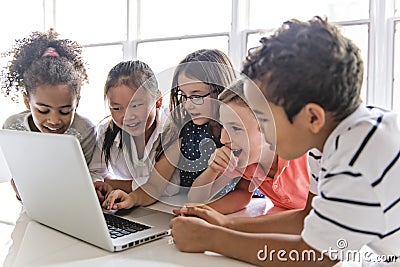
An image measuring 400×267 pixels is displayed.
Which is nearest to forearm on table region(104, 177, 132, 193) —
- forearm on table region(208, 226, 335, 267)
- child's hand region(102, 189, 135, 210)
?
child's hand region(102, 189, 135, 210)

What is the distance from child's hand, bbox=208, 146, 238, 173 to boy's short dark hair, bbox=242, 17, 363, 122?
1.36 feet

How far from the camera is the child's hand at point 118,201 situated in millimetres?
1084

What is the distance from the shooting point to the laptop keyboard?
3.01 feet

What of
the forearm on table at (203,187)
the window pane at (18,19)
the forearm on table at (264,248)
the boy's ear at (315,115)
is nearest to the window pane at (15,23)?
the window pane at (18,19)

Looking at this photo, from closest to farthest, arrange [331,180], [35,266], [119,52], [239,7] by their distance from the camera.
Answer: [331,180], [35,266], [239,7], [119,52]

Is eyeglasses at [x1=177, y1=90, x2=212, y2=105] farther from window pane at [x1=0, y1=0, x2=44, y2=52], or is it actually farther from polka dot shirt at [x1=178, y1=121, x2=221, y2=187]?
window pane at [x1=0, y1=0, x2=44, y2=52]

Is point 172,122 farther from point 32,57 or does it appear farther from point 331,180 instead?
point 331,180

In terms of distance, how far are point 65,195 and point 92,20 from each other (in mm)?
2669

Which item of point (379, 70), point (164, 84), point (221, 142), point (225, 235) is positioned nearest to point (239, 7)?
point (379, 70)

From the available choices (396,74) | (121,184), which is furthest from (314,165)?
(396,74)

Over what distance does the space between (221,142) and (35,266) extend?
572 mm

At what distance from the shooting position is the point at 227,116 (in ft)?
3.64

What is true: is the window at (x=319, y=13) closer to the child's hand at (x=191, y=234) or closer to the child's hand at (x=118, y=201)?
the child's hand at (x=118, y=201)

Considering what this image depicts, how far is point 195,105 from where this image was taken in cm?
126
